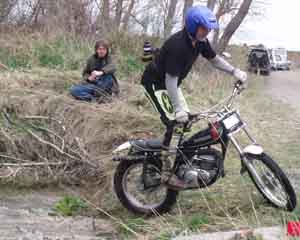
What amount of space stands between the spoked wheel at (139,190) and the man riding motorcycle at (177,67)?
0.18 meters

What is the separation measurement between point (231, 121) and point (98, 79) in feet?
15.3

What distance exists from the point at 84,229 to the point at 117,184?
0.59 meters

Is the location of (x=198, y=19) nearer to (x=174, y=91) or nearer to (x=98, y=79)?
(x=174, y=91)

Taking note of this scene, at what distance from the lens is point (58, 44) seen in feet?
45.0

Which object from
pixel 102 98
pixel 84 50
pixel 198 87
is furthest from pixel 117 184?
pixel 84 50

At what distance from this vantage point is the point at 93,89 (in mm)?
9375

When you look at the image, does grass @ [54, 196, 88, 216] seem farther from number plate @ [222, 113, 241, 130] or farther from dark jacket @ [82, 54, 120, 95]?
dark jacket @ [82, 54, 120, 95]

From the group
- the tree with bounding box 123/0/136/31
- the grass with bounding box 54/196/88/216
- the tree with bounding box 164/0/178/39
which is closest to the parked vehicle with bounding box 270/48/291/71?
the tree with bounding box 164/0/178/39

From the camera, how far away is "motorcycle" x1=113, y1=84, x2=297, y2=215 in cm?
509

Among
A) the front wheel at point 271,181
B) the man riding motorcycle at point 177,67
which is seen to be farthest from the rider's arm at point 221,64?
the front wheel at point 271,181

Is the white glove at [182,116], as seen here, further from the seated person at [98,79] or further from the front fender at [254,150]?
the seated person at [98,79]

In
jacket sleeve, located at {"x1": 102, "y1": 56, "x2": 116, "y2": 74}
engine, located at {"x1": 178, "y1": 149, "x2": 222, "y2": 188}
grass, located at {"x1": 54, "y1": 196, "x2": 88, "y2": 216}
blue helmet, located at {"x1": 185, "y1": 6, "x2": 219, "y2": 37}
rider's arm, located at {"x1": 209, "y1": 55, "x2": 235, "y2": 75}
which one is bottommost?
grass, located at {"x1": 54, "y1": 196, "x2": 88, "y2": 216}

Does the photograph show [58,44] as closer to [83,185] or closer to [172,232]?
[83,185]

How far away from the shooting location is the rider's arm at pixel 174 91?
507cm
